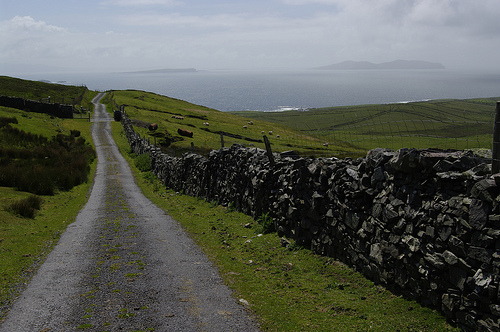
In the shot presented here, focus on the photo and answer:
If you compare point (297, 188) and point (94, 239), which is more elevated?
point (297, 188)

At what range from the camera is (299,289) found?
8.58 m

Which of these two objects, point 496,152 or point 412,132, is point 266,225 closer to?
point 496,152

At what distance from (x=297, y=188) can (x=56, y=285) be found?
6.91 m

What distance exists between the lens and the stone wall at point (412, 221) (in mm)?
5750

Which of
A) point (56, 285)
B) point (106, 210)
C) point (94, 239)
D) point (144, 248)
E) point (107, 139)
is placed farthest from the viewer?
point (107, 139)

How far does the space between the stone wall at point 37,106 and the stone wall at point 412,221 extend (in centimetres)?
7644

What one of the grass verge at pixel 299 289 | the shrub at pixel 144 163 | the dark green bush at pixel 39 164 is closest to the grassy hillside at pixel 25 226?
the dark green bush at pixel 39 164

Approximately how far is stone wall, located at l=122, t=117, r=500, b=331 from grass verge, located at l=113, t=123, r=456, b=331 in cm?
32

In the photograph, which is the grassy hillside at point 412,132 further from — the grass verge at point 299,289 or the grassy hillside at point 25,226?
the grassy hillside at point 25,226

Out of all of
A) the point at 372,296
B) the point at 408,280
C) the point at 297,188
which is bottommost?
the point at 372,296

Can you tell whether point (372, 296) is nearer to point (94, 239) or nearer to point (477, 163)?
point (477, 163)

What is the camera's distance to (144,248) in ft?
40.3

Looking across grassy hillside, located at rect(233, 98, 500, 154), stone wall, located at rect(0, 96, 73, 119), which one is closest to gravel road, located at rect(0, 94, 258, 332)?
grassy hillside, located at rect(233, 98, 500, 154)

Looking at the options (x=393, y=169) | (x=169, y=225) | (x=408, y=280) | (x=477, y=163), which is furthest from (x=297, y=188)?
(x=169, y=225)
